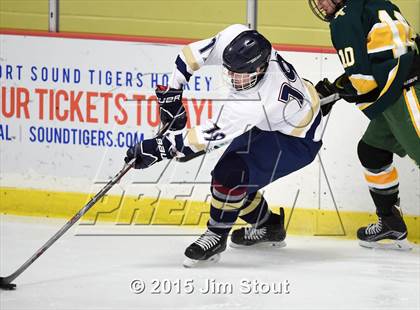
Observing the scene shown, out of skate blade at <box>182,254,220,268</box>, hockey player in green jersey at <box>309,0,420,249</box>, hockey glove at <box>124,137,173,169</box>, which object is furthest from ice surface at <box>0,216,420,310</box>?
hockey player in green jersey at <box>309,0,420,249</box>

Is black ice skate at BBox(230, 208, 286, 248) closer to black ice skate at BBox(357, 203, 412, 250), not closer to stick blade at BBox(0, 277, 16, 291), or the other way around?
black ice skate at BBox(357, 203, 412, 250)

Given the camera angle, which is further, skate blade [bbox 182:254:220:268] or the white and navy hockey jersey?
skate blade [bbox 182:254:220:268]

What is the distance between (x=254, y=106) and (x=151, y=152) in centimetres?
44

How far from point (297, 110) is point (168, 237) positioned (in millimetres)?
1019

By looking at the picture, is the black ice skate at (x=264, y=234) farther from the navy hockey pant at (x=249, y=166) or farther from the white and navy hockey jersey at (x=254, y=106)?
the white and navy hockey jersey at (x=254, y=106)

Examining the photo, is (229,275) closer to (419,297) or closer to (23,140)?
(419,297)

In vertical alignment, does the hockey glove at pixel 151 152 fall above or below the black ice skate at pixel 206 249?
above

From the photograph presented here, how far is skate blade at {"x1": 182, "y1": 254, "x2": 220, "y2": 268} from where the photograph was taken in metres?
4.84

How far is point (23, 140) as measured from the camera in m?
5.81

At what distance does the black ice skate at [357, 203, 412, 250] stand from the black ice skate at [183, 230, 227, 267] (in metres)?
0.74

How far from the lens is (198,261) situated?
4859 mm

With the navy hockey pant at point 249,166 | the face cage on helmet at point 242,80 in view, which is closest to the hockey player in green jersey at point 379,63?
the navy hockey pant at point 249,166

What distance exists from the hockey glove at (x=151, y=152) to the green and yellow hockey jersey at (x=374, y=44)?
0.83 metres

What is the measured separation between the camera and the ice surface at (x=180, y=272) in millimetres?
4332
